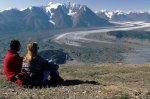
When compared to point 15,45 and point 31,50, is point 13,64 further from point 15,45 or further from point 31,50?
point 31,50

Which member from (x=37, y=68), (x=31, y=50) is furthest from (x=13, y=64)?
(x=31, y=50)

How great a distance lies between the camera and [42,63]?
15148 millimetres

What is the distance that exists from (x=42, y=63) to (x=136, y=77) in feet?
31.9

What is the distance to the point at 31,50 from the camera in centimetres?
1453

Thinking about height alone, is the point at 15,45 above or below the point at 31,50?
above

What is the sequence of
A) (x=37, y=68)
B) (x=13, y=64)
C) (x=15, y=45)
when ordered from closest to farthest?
(x=15, y=45) < (x=37, y=68) < (x=13, y=64)

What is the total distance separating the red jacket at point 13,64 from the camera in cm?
1516

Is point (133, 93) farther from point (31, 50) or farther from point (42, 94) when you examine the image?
point (31, 50)

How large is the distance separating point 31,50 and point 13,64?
1148 millimetres

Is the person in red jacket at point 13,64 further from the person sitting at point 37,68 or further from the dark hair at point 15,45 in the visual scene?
the person sitting at point 37,68

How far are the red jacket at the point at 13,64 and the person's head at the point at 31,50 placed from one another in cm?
44

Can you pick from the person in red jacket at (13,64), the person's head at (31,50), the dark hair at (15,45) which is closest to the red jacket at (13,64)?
the person in red jacket at (13,64)

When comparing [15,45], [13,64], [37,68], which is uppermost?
[15,45]

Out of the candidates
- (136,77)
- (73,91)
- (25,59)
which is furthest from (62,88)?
(136,77)
